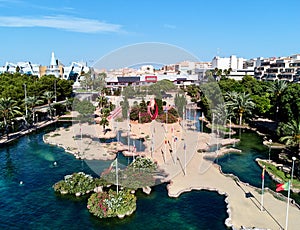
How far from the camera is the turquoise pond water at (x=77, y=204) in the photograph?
23797 millimetres

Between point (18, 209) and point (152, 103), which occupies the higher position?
point (152, 103)

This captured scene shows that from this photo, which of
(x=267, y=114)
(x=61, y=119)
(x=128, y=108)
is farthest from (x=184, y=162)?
(x=61, y=119)

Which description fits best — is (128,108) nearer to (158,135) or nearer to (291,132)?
(158,135)

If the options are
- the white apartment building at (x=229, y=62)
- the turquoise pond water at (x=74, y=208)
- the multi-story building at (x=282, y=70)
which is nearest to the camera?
the turquoise pond water at (x=74, y=208)

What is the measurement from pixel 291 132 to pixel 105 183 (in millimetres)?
23157

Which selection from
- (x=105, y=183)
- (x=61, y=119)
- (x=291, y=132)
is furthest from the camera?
(x=61, y=119)

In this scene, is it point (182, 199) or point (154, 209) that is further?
point (182, 199)

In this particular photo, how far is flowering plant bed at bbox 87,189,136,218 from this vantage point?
2448 cm

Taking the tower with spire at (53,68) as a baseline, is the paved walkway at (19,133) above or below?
below

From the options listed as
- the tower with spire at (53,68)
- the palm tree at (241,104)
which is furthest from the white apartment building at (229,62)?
the palm tree at (241,104)

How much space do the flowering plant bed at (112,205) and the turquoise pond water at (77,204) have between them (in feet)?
1.72

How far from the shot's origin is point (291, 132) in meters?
35.3

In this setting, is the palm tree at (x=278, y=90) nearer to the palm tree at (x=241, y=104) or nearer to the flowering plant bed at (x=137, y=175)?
the palm tree at (x=241, y=104)

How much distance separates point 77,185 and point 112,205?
227 inches
